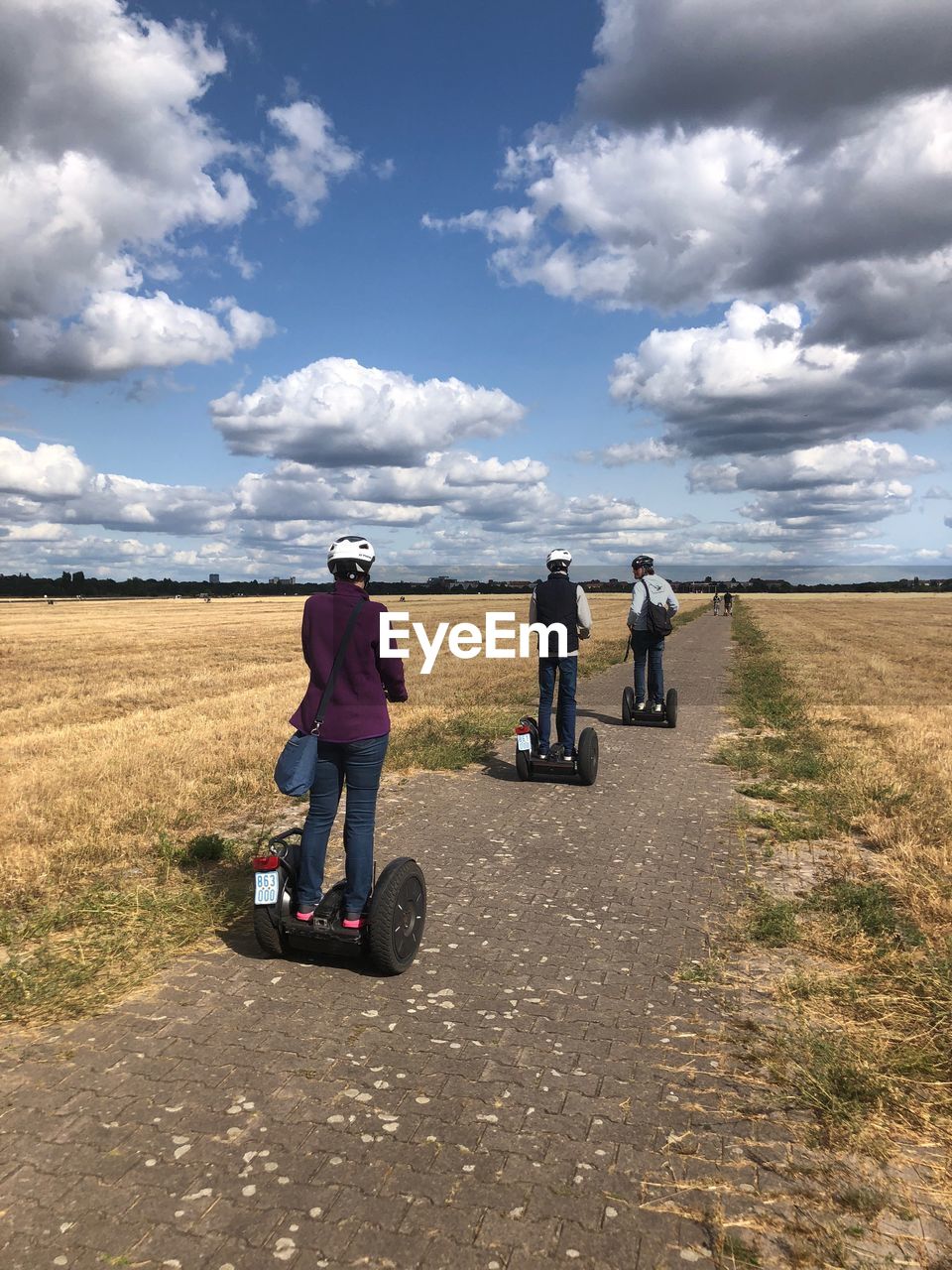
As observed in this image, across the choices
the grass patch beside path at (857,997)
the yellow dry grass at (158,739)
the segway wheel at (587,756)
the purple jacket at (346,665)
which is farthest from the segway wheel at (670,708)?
the purple jacket at (346,665)

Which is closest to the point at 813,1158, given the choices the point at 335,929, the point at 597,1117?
the point at 597,1117

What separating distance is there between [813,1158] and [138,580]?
494 feet

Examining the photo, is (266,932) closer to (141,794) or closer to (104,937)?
(104,937)

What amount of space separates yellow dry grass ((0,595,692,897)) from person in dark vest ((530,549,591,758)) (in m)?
1.77

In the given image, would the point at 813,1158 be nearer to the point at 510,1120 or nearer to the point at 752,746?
the point at 510,1120

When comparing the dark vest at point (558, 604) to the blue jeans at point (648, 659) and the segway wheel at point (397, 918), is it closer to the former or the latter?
the blue jeans at point (648, 659)

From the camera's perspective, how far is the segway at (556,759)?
9.84m

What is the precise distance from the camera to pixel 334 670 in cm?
483

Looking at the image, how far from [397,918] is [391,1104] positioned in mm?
1309

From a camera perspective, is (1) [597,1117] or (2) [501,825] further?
(2) [501,825]

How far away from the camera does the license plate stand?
4.86 metres

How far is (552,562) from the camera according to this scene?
31.8 ft

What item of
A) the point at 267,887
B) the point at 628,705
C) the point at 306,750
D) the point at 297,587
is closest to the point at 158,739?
the point at 628,705

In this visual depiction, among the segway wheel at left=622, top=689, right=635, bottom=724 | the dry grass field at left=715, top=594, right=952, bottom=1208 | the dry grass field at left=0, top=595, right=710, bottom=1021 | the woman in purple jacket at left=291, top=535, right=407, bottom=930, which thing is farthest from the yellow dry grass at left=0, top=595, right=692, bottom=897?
the dry grass field at left=715, top=594, right=952, bottom=1208
